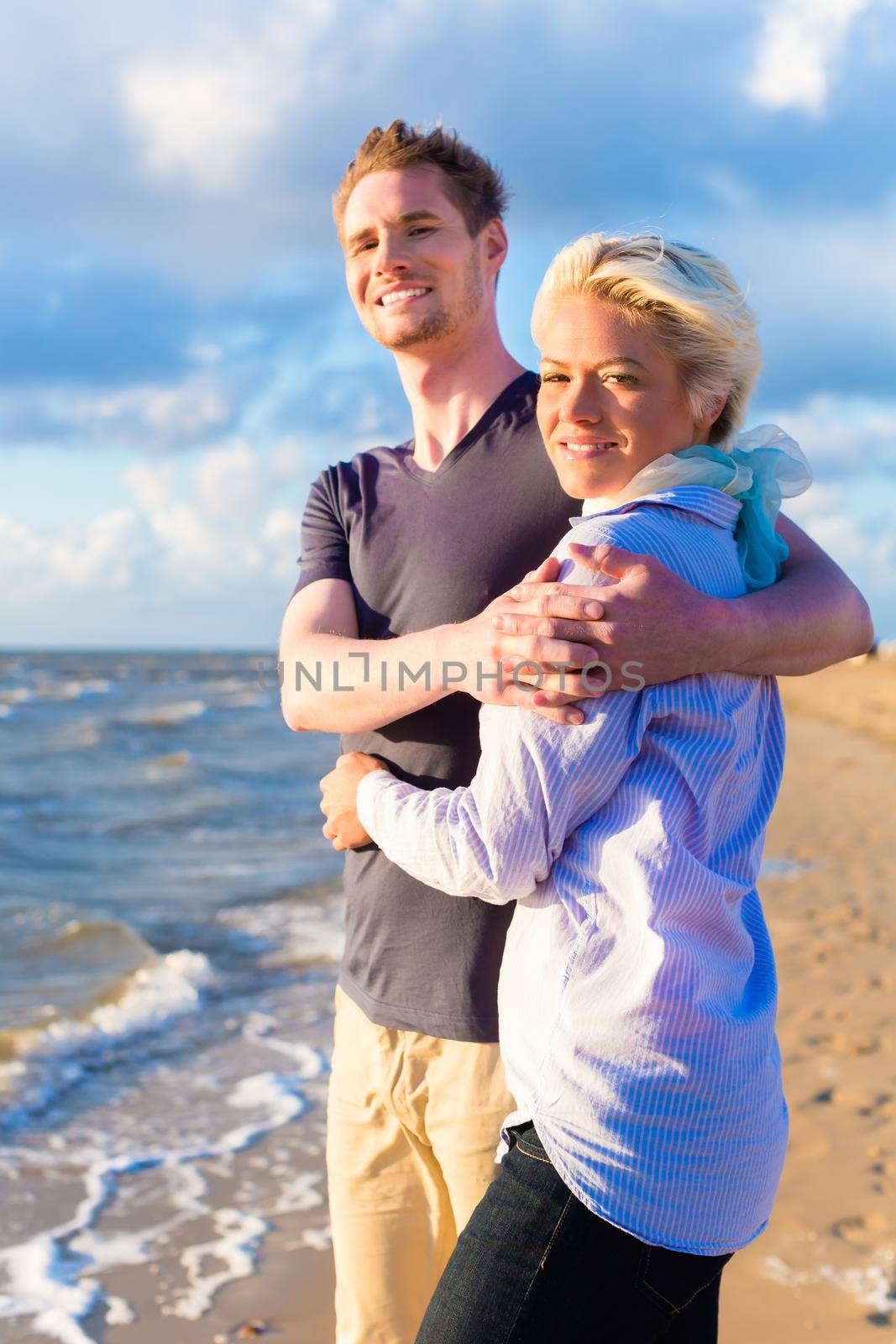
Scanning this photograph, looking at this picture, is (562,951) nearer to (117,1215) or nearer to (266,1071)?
(117,1215)

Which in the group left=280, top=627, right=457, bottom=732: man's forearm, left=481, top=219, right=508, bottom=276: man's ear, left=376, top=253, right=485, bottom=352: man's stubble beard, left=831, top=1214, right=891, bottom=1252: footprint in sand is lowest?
left=831, top=1214, right=891, bottom=1252: footprint in sand

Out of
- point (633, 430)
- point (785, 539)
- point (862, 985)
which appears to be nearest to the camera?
point (633, 430)

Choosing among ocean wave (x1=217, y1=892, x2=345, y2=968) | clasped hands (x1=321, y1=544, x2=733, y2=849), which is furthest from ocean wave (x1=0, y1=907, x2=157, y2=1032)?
clasped hands (x1=321, y1=544, x2=733, y2=849)

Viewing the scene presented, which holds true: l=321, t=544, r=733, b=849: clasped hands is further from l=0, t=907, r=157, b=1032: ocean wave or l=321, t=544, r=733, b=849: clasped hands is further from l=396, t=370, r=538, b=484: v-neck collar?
l=0, t=907, r=157, b=1032: ocean wave

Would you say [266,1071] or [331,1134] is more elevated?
[331,1134]

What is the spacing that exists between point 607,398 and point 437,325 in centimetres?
73

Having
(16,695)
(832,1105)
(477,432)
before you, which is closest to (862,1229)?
(832,1105)

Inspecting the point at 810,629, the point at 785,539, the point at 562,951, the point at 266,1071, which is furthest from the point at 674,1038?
the point at 266,1071

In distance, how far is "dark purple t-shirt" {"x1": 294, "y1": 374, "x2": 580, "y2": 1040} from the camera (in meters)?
2.10

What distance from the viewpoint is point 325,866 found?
10.2m

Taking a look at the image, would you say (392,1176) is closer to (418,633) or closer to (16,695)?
(418,633)

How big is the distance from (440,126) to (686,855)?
1.73 meters

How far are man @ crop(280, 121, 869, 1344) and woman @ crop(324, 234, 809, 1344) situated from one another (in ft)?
0.88

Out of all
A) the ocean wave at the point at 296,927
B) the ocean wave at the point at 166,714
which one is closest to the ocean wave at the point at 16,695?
the ocean wave at the point at 166,714
